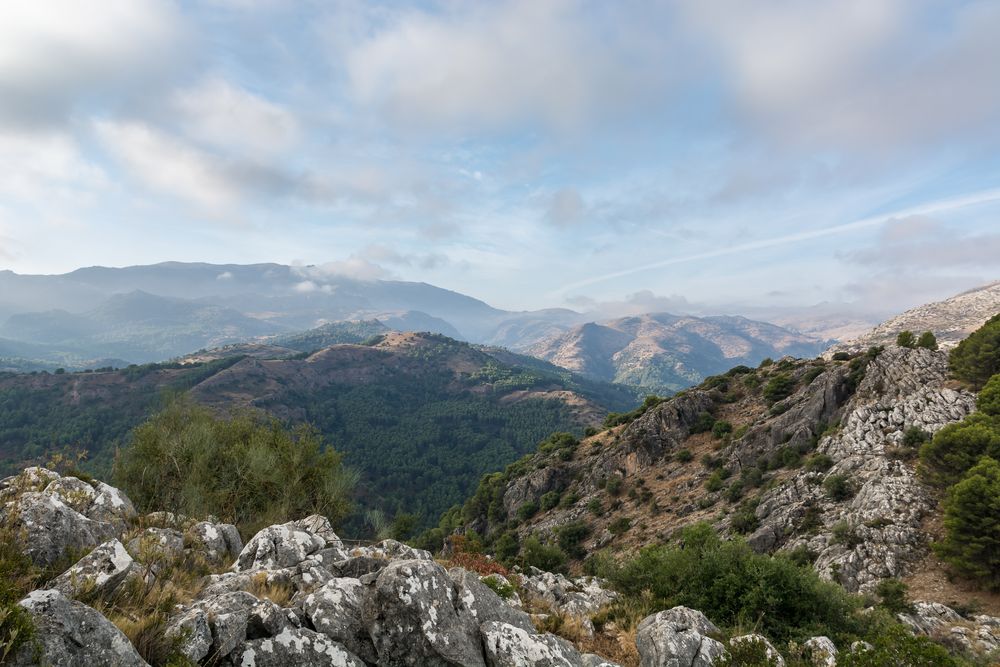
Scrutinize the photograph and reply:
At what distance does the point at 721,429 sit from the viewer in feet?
214

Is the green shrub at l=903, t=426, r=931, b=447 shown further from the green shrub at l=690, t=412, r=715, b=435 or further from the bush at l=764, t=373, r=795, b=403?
the green shrub at l=690, t=412, r=715, b=435

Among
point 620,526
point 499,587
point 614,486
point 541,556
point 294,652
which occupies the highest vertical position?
point 294,652

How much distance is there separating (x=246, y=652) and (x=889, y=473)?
157ft

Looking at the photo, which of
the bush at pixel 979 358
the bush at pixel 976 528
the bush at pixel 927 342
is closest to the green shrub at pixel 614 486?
the bush at pixel 979 358

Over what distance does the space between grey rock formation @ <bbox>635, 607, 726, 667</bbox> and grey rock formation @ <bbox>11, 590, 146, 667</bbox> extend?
12088mm

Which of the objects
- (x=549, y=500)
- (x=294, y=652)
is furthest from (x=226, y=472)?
(x=549, y=500)

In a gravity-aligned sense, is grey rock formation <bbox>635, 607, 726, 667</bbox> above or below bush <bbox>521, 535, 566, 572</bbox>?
above

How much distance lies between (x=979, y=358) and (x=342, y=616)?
62095mm

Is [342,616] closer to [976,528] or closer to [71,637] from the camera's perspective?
[71,637]

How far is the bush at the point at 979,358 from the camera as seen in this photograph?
4191 cm

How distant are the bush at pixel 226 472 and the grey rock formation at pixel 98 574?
16296 mm

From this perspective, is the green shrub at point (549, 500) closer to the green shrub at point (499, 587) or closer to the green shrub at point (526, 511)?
the green shrub at point (526, 511)

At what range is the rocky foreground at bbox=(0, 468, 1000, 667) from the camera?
24.0ft

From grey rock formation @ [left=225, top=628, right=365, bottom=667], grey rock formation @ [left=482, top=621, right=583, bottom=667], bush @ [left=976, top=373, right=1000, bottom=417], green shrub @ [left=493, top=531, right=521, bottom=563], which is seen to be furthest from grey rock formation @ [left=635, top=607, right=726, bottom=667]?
green shrub @ [left=493, top=531, right=521, bottom=563]
